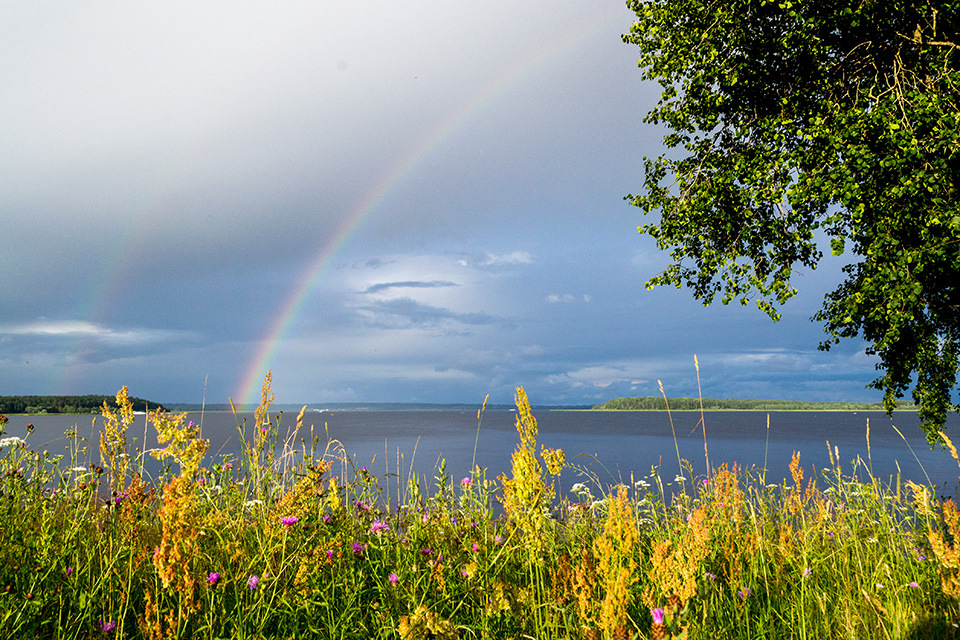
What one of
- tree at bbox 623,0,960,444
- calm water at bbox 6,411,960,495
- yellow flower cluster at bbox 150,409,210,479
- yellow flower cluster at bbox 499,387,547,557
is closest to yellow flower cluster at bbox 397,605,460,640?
yellow flower cluster at bbox 499,387,547,557

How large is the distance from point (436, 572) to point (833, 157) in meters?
9.34

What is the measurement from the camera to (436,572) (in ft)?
9.43

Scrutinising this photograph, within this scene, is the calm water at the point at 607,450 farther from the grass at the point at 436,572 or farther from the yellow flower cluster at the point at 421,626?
the yellow flower cluster at the point at 421,626

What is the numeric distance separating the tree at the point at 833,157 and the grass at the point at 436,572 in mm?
5600

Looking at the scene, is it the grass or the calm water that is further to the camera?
the calm water

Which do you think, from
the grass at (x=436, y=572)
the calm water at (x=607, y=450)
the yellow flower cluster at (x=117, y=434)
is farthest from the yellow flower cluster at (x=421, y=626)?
the yellow flower cluster at (x=117, y=434)

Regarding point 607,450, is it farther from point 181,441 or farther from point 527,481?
point 181,441

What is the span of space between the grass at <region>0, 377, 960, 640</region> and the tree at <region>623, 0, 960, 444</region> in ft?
18.4

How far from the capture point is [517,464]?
93.3 inches

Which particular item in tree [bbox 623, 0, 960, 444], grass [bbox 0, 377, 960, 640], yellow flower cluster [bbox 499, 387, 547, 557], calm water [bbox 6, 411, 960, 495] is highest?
tree [bbox 623, 0, 960, 444]

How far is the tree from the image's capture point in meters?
8.22

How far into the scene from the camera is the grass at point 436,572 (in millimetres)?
2236

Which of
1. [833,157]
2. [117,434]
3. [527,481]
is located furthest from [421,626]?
[833,157]

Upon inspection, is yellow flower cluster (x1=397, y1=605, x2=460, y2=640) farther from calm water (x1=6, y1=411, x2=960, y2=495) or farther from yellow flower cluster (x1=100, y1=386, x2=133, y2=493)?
yellow flower cluster (x1=100, y1=386, x2=133, y2=493)
